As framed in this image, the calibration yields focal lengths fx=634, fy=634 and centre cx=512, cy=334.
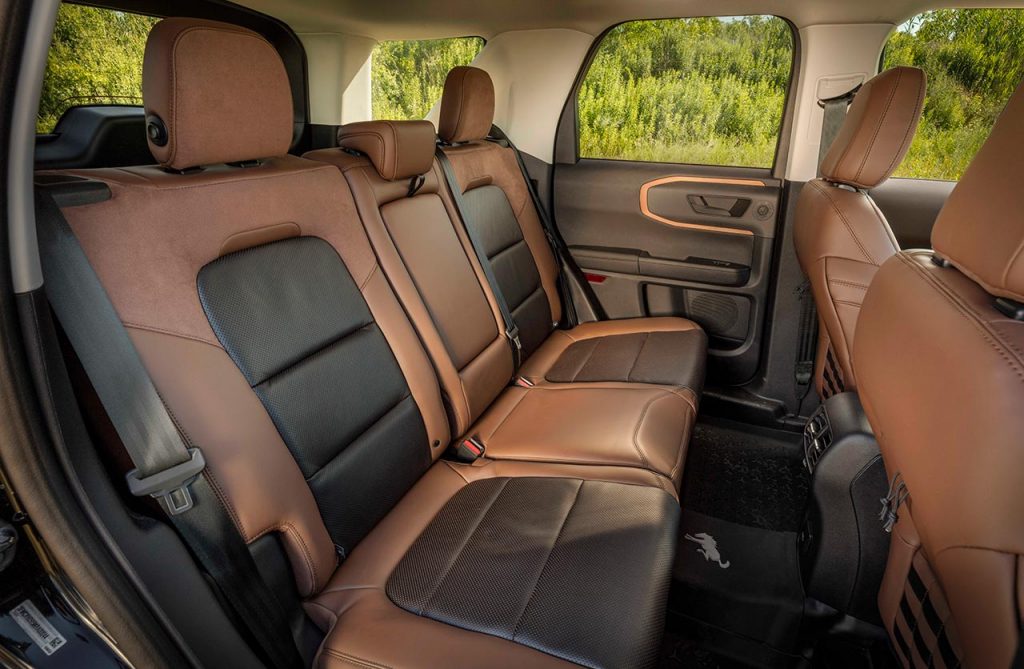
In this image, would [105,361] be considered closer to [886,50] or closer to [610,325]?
[610,325]

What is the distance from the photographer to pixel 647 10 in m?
2.25

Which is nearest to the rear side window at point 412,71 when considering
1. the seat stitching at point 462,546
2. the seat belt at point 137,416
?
the seat stitching at point 462,546

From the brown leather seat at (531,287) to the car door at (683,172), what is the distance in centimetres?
21

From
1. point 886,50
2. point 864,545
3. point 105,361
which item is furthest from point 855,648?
point 886,50

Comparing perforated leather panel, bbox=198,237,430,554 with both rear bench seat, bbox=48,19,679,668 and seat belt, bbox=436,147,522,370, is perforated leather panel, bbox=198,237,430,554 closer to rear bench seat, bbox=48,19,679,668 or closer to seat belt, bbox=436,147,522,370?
rear bench seat, bbox=48,19,679,668

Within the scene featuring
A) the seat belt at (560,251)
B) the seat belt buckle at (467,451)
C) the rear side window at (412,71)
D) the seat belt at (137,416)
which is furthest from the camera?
the rear side window at (412,71)

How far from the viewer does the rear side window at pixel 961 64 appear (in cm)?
199

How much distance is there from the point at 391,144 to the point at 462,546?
985 mm

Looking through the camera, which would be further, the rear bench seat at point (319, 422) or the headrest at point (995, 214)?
the rear bench seat at point (319, 422)

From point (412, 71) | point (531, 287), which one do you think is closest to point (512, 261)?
point (531, 287)

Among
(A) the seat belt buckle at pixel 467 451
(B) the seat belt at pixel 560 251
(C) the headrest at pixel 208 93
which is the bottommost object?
(A) the seat belt buckle at pixel 467 451

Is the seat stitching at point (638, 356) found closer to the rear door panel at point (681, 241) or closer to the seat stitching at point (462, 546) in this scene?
the rear door panel at point (681, 241)

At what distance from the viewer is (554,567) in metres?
1.12

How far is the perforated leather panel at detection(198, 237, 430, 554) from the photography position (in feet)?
3.59
